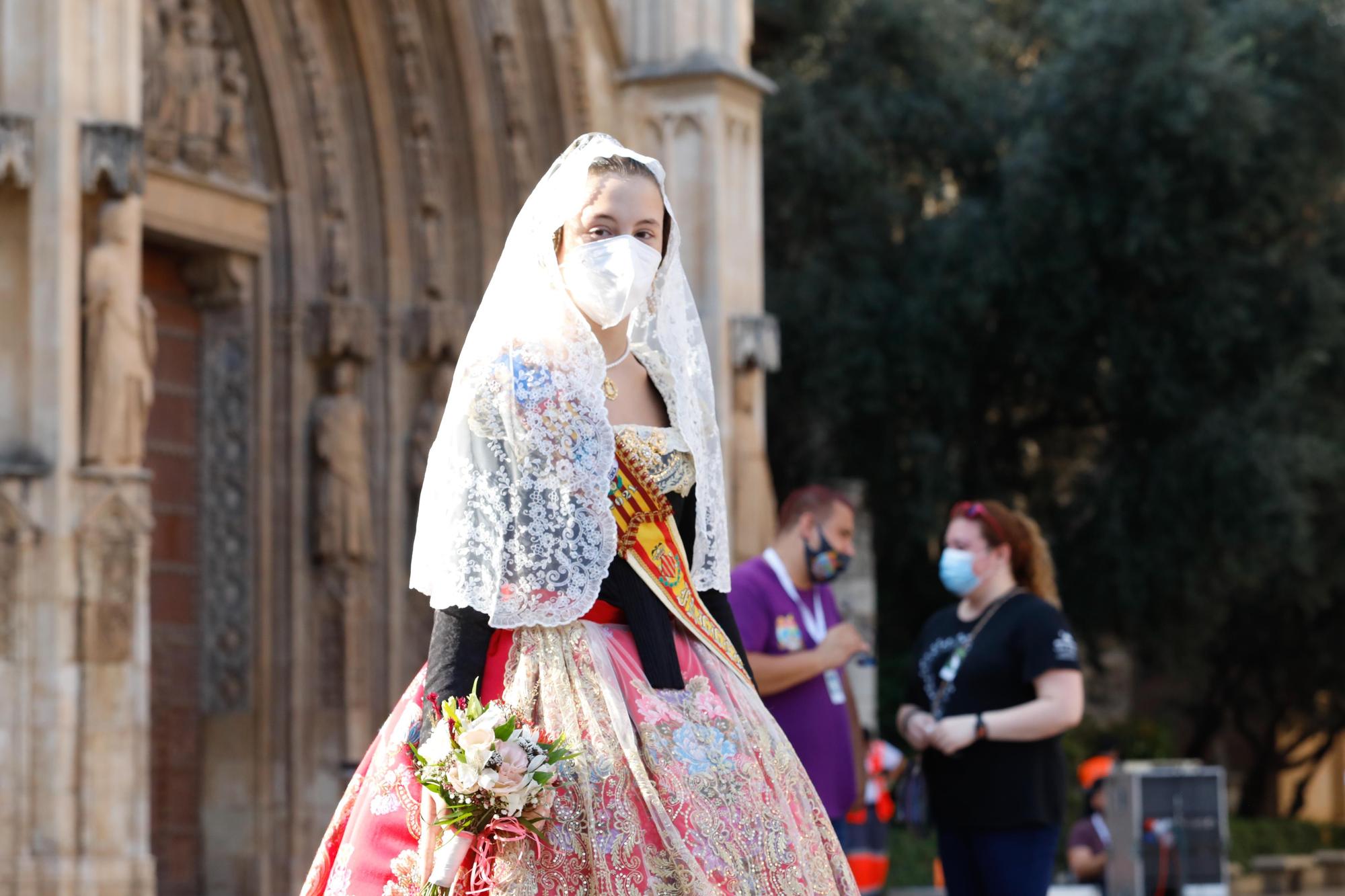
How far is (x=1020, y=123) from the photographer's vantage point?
19.9 meters

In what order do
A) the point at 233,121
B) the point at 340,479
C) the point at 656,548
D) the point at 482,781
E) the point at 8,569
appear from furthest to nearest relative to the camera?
the point at 340,479 → the point at 233,121 → the point at 8,569 → the point at 656,548 → the point at 482,781

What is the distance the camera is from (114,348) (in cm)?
972

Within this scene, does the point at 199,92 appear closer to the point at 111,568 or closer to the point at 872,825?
the point at 111,568

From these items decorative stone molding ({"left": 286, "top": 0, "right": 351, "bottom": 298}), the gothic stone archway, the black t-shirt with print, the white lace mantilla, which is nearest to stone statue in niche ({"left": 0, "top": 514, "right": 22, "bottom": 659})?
the gothic stone archway

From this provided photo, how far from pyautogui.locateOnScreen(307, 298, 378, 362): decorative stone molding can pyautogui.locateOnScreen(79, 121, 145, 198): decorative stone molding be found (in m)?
3.24

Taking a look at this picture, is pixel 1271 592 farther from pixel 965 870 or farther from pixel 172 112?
pixel 965 870

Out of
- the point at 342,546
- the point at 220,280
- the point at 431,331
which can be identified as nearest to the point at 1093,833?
the point at 342,546

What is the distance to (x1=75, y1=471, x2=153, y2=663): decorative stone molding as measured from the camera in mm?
9461

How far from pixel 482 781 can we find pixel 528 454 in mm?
628

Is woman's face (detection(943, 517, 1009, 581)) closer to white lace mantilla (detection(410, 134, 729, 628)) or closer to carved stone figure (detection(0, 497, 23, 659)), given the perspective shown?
white lace mantilla (detection(410, 134, 729, 628))

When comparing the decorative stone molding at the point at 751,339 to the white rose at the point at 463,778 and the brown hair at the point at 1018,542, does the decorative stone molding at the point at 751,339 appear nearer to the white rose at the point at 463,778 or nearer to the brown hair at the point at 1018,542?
the brown hair at the point at 1018,542

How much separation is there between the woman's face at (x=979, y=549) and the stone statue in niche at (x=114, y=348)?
4362 mm

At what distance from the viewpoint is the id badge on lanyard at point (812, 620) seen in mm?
7168

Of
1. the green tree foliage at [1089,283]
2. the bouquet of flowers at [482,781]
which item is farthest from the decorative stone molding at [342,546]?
the bouquet of flowers at [482,781]
